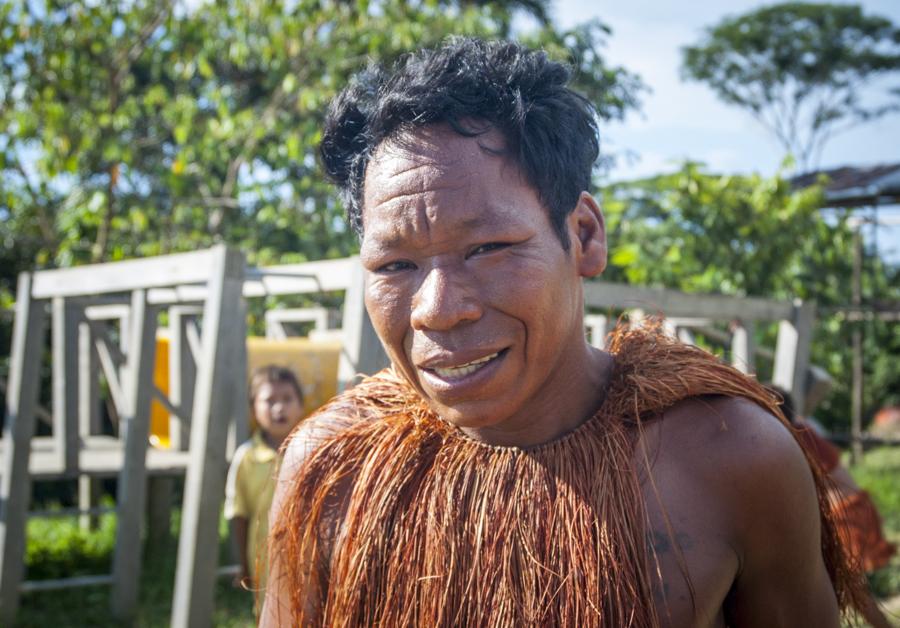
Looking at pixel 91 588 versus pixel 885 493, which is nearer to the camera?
pixel 91 588

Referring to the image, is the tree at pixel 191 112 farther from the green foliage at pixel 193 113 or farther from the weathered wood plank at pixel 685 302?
the weathered wood plank at pixel 685 302

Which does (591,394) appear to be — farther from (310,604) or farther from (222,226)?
(222,226)

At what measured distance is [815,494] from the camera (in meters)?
1.59

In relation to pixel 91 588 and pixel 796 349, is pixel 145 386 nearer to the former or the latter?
pixel 91 588

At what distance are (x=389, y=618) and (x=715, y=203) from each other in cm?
676

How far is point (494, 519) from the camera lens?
157 cm

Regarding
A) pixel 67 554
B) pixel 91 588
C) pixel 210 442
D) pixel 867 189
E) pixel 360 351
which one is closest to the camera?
pixel 360 351

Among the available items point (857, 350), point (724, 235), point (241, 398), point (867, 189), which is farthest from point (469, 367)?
point (867, 189)

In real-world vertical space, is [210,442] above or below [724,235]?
below

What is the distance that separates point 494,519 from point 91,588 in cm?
640

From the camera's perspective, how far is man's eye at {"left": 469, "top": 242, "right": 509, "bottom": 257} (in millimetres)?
1472

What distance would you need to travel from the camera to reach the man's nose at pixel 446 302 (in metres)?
1.44

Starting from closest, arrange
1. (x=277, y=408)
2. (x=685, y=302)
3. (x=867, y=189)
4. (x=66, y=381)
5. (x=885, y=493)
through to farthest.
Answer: (x=277, y=408), (x=685, y=302), (x=66, y=381), (x=885, y=493), (x=867, y=189)

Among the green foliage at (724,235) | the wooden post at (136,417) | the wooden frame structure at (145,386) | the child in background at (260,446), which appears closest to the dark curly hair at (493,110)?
A: the wooden frame structure at (145,386)
